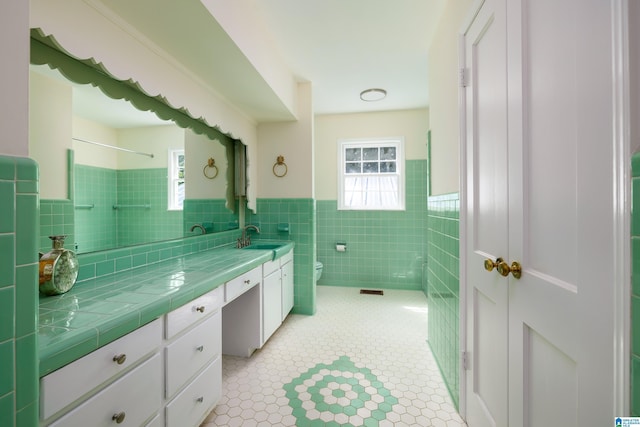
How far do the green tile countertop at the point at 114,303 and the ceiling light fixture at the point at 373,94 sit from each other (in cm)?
251

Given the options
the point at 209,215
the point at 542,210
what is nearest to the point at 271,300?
the point at 209,215

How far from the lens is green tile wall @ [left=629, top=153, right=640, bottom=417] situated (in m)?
0.47

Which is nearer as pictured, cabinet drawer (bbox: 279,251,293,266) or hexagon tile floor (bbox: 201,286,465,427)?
hexagon tile floor (bbox: 201,286,465,427)

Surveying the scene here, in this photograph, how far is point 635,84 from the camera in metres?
0.48

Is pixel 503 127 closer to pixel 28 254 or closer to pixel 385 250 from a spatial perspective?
pixel 28 254

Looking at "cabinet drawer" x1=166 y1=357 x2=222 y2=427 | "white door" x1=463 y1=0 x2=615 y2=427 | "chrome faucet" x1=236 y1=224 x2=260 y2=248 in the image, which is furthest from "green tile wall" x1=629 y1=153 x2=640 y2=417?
"chrome faucet" x1=236 y1=224 x2=260 y2=248

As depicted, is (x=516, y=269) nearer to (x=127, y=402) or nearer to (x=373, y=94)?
(x=127, y=402)

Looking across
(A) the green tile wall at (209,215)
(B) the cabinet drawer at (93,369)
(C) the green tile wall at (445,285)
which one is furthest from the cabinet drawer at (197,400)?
(C) the green tile wall at (445,285)

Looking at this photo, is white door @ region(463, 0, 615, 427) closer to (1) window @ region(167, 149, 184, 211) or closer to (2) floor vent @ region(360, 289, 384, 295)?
(1) window @ region(167, 149, 184, 211)

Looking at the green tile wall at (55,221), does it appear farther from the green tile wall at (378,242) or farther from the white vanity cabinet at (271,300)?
the green tile wall at (378,242)

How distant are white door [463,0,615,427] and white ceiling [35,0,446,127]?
36.0 inches

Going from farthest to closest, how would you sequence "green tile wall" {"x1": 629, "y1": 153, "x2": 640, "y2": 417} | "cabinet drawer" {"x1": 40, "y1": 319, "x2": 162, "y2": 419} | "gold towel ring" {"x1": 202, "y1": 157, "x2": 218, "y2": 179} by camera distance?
"gold towel ring" {"x1": 202, "y1": 157, "x2": 218, "y2": 179} → "cabinet drawer" {"x1": 40, "y1": 319, "x2": 162, "y2": 419} → "green tile wall" {"x1": 629, "y1": 153, "x2": 640, "y2": 417}

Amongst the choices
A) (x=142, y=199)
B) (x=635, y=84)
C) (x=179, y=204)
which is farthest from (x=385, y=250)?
(x=635, y=84)

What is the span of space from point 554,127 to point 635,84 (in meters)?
0.26
